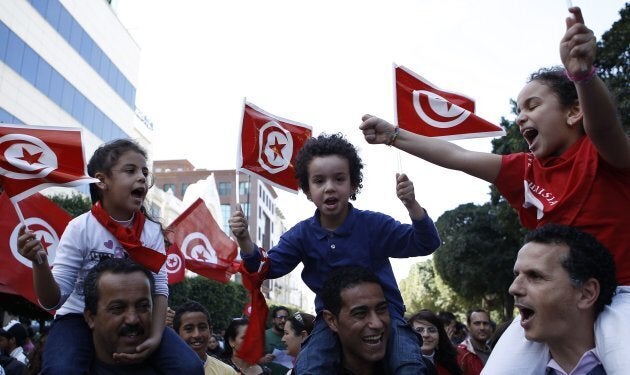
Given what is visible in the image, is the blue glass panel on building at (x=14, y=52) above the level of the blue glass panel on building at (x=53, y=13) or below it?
below

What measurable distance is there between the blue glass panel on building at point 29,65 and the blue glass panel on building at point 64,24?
2900 mm

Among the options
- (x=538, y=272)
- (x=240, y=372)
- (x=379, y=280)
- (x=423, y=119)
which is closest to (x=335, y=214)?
(x=379, y=280)

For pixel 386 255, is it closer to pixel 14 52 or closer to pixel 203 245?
pixel 203 245

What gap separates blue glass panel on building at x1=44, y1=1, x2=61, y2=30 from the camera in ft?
91.7

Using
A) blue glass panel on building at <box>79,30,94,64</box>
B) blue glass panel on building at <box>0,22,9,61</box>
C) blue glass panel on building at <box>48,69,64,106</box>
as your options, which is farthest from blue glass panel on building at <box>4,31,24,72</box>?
blue glass panel on building at <box>79,30,94,64</box>

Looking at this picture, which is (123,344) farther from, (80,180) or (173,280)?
(173,280)

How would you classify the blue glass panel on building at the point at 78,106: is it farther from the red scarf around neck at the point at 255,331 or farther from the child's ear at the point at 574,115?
the child's ear at the point at 574,115

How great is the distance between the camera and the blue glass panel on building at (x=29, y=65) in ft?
85.0

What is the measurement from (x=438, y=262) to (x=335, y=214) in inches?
1460

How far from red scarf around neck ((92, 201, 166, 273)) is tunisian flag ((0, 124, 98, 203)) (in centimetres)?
29

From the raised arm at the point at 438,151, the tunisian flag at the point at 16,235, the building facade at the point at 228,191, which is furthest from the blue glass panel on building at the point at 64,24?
the building facade at the point at 228,191

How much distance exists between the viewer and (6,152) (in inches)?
172

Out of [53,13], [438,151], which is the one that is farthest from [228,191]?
[438,151]

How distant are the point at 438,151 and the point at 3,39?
83.3ft
